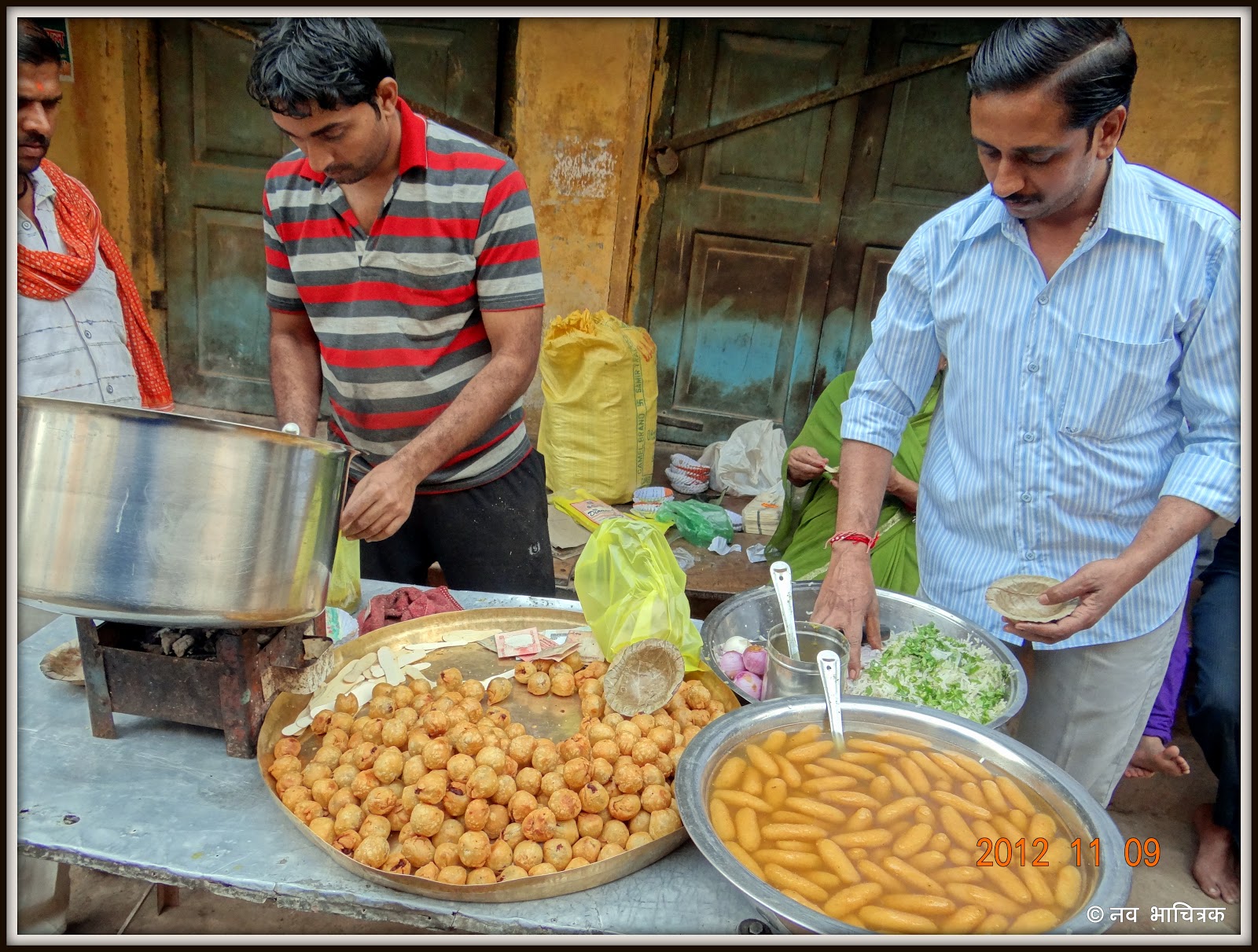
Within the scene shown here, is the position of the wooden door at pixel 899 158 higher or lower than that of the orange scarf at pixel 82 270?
higher

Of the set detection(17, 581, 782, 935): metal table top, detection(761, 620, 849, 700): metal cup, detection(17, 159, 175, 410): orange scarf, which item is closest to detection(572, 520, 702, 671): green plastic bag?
detection(761, 620, 849, 700): metal cup

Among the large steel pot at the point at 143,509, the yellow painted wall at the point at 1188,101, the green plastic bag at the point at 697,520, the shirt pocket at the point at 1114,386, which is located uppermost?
the yellow painted wall at the point at 1188,101

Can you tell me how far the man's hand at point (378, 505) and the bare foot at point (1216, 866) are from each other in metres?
3.18

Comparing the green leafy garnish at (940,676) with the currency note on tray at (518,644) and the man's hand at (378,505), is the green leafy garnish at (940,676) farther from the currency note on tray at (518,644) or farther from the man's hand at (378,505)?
the man's hand at (378,505)

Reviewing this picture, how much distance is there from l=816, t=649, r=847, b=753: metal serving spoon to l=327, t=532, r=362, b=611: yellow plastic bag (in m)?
1.23

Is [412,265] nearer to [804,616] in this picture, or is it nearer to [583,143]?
[804,616]

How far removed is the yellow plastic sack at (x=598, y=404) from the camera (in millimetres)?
4617

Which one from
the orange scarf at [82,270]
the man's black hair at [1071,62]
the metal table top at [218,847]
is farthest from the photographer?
the orange scarf at [82,270]

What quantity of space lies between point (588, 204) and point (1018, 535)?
3.54m

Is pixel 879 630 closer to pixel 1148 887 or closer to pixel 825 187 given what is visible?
pixel 1148 887

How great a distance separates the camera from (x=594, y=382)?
462 centimetres

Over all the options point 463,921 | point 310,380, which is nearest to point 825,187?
point 310,380

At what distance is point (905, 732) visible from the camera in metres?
1.64

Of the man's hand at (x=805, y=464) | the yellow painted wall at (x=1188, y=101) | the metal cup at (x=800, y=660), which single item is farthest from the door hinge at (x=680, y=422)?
the metal cup at (x=800, y=660)
